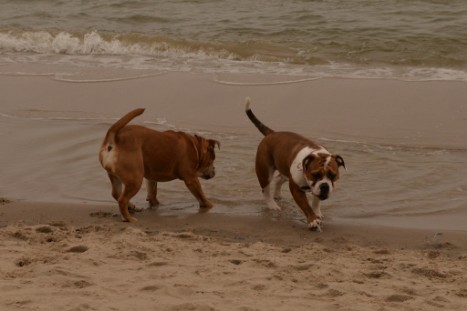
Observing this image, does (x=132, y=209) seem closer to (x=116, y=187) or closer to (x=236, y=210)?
(x=116, y=187)

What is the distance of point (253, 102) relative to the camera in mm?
10531

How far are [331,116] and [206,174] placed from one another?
2996 mm

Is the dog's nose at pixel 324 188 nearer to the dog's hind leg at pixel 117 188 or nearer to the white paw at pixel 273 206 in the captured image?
the white paw at pixel 273 206

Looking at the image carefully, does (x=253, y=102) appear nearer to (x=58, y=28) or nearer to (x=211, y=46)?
(x=211, y=46)

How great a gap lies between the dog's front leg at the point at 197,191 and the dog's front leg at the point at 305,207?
0.73m

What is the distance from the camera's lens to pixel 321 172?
251 inches

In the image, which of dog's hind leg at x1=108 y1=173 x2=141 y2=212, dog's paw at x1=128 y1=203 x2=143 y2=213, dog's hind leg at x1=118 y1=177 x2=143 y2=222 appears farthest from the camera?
dog's paw at x1=128 y1=203 x2=143 y2=213

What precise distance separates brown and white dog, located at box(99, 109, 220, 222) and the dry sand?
0.80 ft

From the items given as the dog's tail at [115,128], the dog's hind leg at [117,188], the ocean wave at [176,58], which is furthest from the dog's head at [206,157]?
the ocean wave at [176,58]

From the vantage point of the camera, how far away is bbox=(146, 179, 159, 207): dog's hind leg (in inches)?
281

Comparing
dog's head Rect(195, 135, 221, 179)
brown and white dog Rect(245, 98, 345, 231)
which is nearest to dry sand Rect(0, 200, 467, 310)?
brown and white dog Rect(245, 98, 345, 231)

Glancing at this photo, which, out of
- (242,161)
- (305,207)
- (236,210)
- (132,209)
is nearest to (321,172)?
(305,207)

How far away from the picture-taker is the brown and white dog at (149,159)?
6.61 m

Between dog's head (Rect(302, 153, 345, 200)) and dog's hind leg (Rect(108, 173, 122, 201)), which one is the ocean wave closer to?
dog's hind leg (Rect(108, 173, 122, 201))
